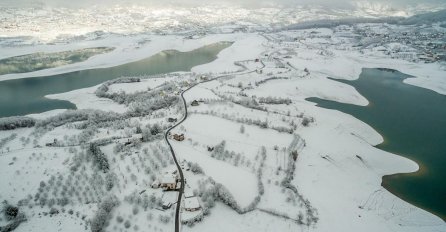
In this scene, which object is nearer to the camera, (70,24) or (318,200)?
(318,200)

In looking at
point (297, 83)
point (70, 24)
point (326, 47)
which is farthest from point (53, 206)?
point (70, 24)

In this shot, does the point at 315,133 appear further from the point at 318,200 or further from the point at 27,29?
the point at 27,29

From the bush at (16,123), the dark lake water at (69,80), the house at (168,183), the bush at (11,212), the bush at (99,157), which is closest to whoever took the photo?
the bush at (11,212)

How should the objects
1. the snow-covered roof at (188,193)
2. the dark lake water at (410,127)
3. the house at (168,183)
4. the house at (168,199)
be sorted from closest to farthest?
1. the house at (168,199)
2. the snow-covered roof at (188,193)
3. the house at (168,183)
4. the dark lake water at (410,127)

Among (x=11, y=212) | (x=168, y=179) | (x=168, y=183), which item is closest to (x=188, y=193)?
(x=168, y=183)

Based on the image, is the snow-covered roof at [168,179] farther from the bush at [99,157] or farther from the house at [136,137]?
the house at [136,137]

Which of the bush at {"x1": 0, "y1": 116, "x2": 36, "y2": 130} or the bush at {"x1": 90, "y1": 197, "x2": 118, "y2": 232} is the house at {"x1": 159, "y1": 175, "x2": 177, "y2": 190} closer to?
the bush at {"x1": 90, "y1": 197, "x2": 118, "y2": 232}

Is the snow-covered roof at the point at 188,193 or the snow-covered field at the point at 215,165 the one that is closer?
the snow-covered field at the point at 215,165

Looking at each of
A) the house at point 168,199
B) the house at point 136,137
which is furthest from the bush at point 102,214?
the house at point 136,137
